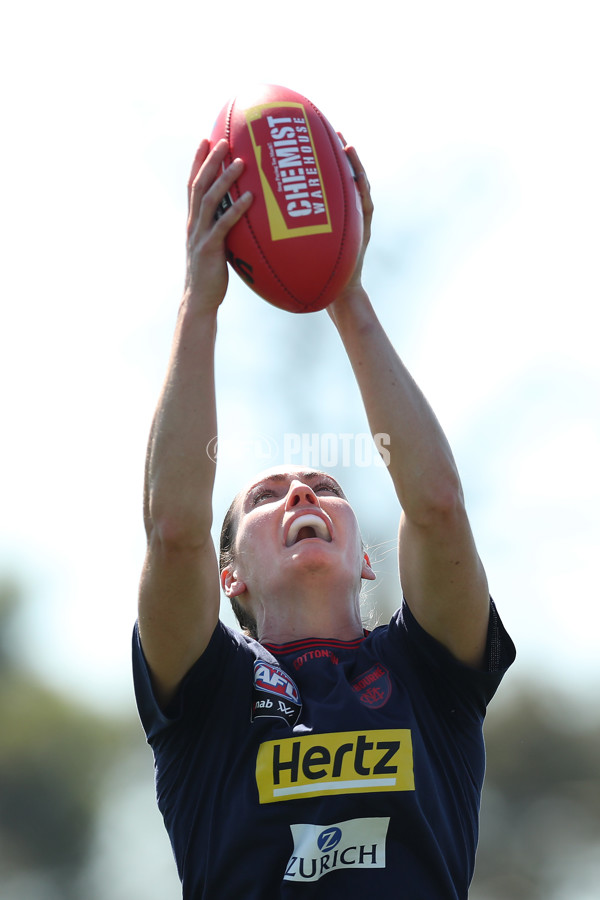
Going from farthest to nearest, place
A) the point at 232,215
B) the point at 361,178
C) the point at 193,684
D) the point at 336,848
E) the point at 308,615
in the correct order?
the point at 308,615, the point at 361,178, the point at 193,684, the point at 232,215, the point at 336,848

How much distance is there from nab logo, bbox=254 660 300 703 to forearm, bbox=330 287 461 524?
28.5 inches

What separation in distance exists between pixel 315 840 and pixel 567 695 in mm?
17635

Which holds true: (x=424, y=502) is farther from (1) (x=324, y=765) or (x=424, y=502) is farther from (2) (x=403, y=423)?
(1) (x=324, y=765)

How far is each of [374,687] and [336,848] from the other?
1.90ft

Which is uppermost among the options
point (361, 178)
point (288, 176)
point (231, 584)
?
point (361, 178)

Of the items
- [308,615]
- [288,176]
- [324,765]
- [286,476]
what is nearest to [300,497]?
[286,476]

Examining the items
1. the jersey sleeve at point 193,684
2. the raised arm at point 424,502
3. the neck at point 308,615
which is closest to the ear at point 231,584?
the neck at point 308,615

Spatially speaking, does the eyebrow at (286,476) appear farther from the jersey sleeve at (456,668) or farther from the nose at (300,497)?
the jersey sleeve at (456,668)

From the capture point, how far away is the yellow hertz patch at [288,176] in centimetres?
299

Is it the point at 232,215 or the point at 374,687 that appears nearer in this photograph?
the point at 232,215

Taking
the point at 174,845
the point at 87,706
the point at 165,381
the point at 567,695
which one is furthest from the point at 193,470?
the point at 87,706

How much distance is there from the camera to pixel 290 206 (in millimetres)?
2998

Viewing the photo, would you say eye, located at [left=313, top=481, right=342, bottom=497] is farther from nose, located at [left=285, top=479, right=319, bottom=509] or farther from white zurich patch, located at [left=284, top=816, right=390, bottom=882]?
white zurich patch, located at [left=284, top=816, right=390, bottom=882]

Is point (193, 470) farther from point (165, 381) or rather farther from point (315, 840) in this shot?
point (315, 840)
